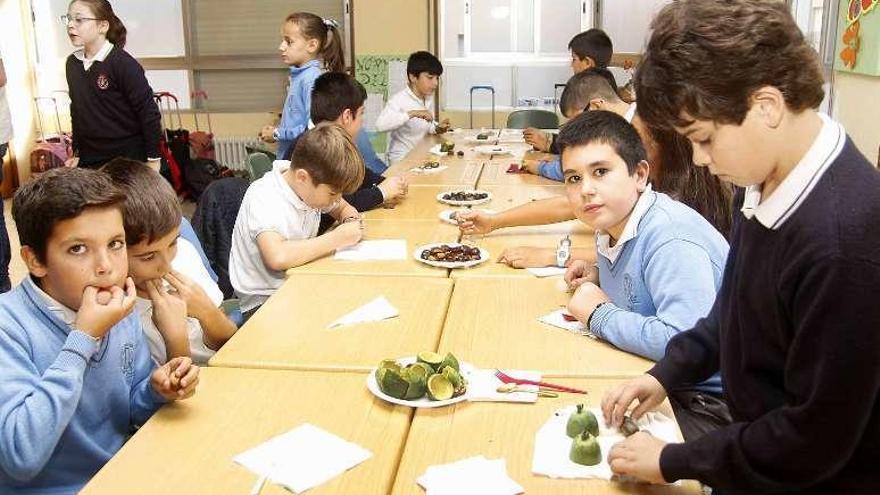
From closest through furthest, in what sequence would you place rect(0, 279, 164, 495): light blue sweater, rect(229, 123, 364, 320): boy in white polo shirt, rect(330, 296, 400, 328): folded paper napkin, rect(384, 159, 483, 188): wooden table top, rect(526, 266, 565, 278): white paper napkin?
1. rect(0, 279, 164, 495): light blue sweater
2. rect(330, 296, 400, 328): folded paper napkin
3. rect(526, 266, 565, 278): white paper napkin
4. rect(229, 123, 364, 320): boy in white polo shirt
5. rect(384, 159, 483, 188): wooden table top

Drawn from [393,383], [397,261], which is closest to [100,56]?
[397,261]

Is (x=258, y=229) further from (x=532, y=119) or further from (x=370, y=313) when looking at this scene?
(x=532, y=119)

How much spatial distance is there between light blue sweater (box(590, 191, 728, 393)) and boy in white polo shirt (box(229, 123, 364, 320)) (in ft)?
3.36

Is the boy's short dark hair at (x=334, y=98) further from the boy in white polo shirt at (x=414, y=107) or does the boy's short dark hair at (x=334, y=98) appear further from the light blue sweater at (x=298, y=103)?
the boy in white polo shirt at (x=414, y=107)

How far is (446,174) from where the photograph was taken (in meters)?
4.32

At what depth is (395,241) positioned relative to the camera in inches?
111

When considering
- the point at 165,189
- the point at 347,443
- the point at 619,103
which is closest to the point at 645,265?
the point at 347,443

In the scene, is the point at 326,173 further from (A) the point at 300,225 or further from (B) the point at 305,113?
(B) the point at 305,113

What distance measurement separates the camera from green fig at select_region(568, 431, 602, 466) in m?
1.26

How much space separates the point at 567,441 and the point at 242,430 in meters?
0.58

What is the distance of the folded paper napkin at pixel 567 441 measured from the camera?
4.09ft

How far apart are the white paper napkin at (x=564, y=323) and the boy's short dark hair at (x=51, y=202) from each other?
3.39ft

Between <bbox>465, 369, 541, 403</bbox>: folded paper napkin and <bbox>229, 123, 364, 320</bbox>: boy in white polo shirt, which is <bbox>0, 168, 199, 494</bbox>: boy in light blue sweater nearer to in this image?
<bbox>465, 369, 541, 403</bbox>: folded paper napkin

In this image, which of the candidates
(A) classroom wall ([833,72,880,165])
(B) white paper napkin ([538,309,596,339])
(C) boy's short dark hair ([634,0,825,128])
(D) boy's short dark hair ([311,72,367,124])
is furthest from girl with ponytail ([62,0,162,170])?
(A) classroom wall ([833,72,880,165])
